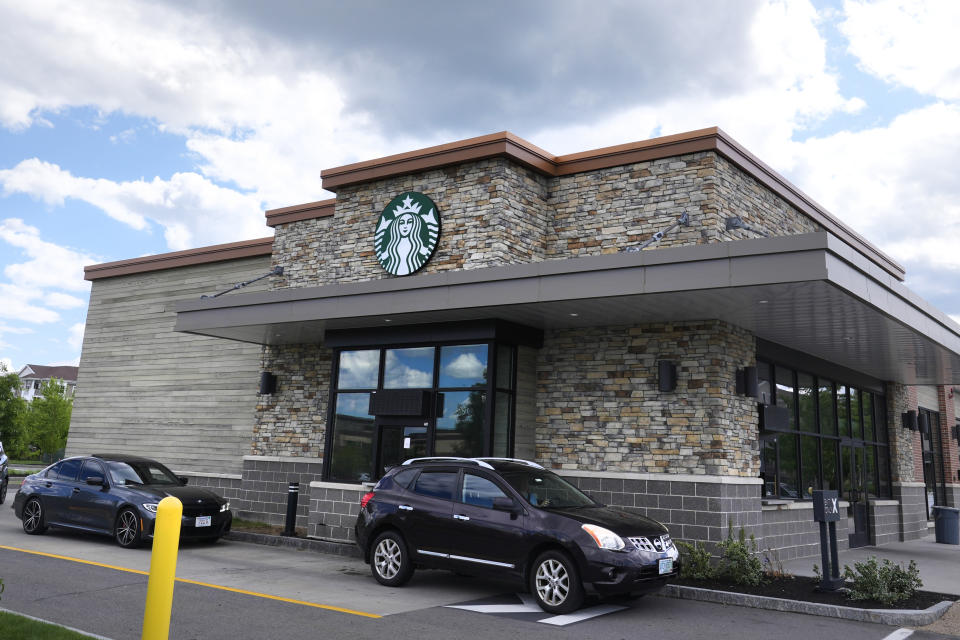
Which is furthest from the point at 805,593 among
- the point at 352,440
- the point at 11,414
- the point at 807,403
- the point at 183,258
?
the point at 11,414

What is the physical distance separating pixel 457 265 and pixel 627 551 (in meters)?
6.84

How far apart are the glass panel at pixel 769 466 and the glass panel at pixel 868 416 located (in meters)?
5.95

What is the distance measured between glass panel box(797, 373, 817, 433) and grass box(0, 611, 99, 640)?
41.8 feet

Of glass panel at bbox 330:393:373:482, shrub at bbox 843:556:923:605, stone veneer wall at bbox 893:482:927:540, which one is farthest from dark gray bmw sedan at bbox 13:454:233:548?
stone veneer wall at bbox 893:482:927:540

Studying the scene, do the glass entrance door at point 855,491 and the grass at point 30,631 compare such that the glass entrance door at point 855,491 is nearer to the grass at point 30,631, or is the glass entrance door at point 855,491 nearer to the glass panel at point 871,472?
the glass panel at point 871,472

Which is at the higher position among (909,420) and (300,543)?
(909,420)

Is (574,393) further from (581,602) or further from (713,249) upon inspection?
(581,602)

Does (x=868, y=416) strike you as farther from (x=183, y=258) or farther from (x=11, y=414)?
(x=11, y=414)

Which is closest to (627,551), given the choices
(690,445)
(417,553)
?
(417,553)

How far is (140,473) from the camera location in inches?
536

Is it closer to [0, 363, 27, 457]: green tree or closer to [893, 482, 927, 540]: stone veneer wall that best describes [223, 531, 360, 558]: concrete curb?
[893, 482, 927, 540]: stone veneer wall

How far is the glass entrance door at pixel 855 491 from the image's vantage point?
1647cm

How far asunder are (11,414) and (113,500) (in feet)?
123

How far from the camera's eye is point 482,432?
12.7 metres
